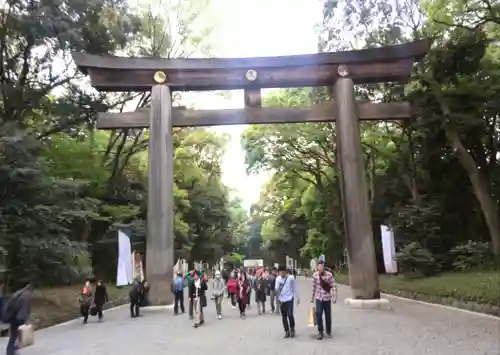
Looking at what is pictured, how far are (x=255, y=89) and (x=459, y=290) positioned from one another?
917cm

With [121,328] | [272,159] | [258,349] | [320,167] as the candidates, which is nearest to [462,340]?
[258,349]

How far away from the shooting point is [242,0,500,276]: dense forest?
19375 mm

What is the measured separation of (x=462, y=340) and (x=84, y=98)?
1749 cm

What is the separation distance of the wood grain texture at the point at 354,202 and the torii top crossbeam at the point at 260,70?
78 centimetres

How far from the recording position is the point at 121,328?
12.9 m

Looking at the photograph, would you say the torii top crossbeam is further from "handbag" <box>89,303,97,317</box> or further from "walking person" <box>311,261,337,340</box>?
"walking person" <box>311,261,337,340</box>

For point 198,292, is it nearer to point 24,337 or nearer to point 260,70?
point 24,337

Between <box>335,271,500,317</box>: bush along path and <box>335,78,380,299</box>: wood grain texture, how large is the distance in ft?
8.70

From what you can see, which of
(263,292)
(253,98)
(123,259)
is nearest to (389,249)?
(263,292)

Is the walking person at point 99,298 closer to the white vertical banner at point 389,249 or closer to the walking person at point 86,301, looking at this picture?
the walking person at point 86,301

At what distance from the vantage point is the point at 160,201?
16.2 meters

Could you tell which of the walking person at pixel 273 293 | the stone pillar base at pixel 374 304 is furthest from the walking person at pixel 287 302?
the walking person at pixel 273 293

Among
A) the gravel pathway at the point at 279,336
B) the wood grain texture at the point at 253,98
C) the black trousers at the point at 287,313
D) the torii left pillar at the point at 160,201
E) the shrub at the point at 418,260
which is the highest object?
the wood grain texture at the point at 253,98

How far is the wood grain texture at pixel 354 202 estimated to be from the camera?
15.6 meters
